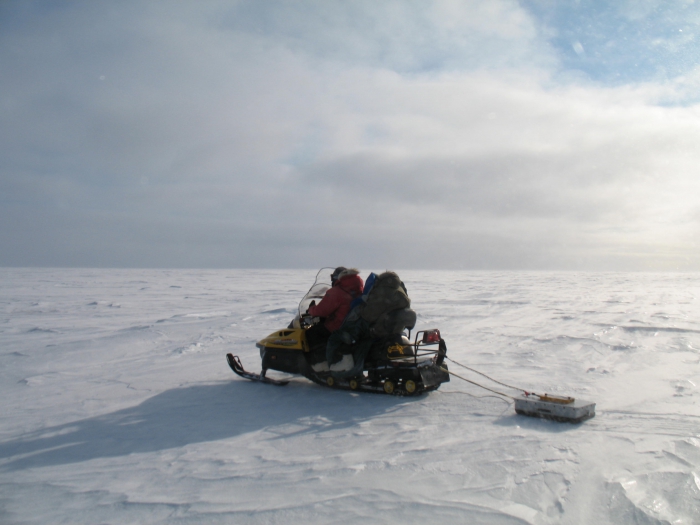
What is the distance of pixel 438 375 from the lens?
5.49 meters

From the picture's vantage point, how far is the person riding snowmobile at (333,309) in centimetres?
569

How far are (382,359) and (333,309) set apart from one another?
791 mm

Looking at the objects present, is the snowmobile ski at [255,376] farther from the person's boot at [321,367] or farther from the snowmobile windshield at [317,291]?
the snowmobile windshield at [317,291]

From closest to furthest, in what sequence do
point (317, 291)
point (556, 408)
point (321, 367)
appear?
1. point (556, 408)
2. point (321, 367)
3. point (317, 291)

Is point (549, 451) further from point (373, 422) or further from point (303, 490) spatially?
point (303, 490)

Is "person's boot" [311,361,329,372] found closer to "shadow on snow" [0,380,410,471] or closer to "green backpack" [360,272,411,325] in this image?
"shadow on snow" [0,380,410,471]

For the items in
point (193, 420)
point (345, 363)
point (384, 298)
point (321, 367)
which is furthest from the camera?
point (321, 367)

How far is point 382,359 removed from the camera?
18.2 ft

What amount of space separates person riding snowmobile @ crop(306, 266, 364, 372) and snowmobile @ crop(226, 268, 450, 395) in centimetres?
7

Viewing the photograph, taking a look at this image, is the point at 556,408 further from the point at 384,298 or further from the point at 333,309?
the point at 333,309

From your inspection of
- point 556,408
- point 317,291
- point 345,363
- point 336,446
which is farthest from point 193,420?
point 556,408

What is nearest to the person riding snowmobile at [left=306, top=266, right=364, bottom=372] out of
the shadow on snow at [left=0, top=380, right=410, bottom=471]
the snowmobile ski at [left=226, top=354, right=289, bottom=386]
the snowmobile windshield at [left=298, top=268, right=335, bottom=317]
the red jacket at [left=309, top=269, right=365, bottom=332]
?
the red jacket at [left=309, top=269, right=365, bottom=332]

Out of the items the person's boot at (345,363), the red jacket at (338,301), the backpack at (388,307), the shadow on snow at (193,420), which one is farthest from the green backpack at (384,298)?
the shadow on snow at (193,420)

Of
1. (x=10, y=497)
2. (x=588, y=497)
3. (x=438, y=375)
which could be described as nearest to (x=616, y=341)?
(x=438, y=375)
